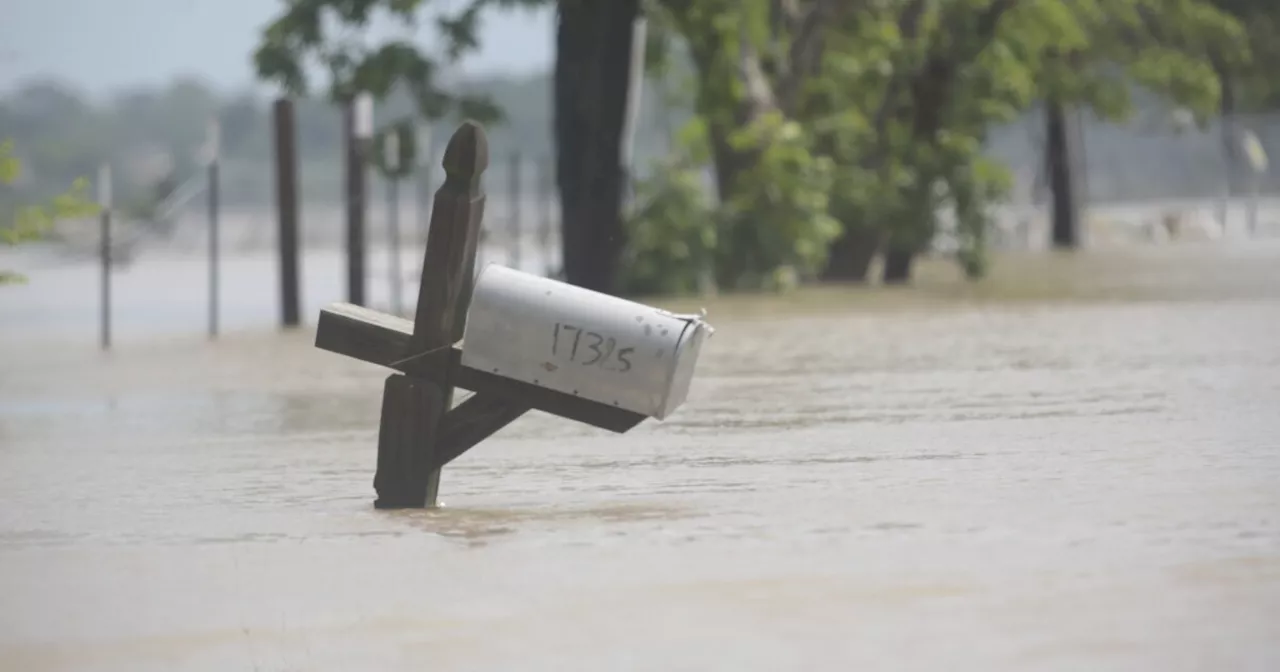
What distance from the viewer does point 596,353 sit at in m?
9.51

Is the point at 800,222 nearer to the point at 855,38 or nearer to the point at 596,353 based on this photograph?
the point at 855,38

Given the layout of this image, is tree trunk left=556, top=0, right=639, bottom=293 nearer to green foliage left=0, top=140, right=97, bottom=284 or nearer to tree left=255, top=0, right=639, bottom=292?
tree left=255, top=0, right=639, bottom=292

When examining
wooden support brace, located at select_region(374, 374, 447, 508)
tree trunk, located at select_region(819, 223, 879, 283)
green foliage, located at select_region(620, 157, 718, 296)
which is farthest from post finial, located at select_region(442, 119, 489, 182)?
tree trunk, located at select_region(819, 223, 879, 283)

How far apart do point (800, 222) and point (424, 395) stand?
23698 millimetres

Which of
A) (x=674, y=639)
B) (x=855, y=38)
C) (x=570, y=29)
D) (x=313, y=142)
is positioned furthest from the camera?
(x=313, y=142)

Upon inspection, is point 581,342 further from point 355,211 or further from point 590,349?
point 355,211

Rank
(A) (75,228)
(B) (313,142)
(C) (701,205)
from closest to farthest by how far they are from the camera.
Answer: (C) (701,205) < (A) (75,228) < (B) (313,142)

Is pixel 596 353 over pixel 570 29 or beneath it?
beneath

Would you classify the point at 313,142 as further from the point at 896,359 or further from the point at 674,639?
the point at 674,639

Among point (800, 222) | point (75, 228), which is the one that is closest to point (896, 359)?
point (800, 222)

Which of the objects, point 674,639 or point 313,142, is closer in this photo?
point 674,639

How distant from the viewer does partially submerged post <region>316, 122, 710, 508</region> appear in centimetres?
945

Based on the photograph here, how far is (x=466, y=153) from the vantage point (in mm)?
9602

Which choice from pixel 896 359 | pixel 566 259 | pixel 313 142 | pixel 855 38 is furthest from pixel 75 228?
pixel 313 142
